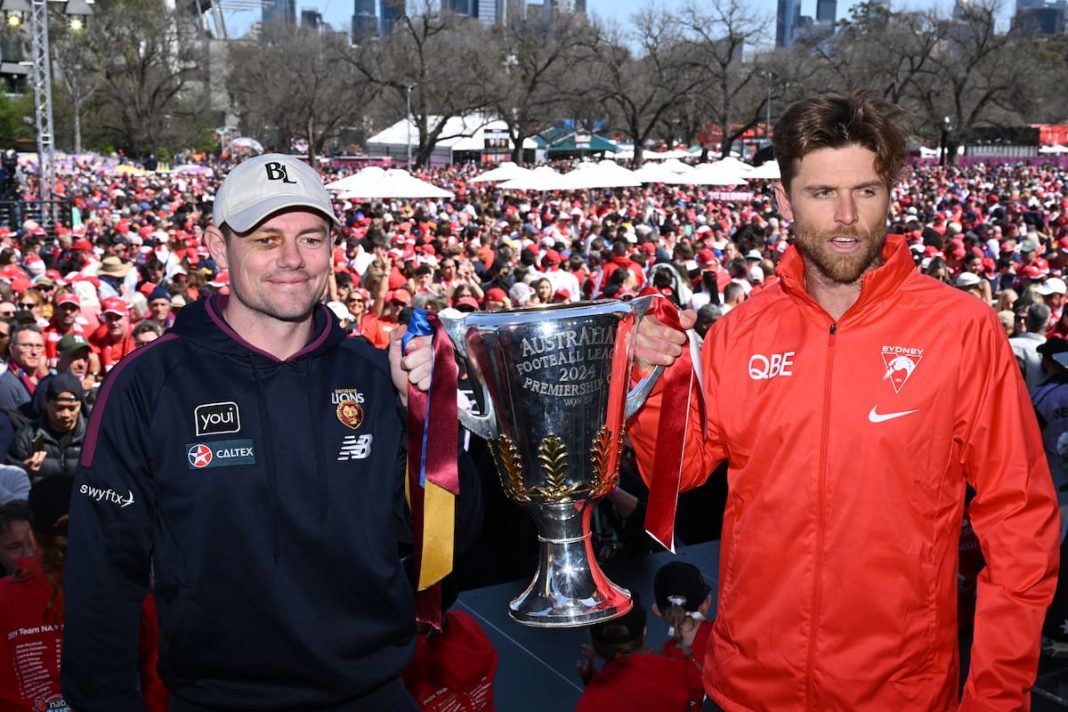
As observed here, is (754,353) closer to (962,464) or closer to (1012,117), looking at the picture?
(962,464)

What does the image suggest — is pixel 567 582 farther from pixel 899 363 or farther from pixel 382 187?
pixel 382 187

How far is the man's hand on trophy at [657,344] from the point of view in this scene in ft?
7.36

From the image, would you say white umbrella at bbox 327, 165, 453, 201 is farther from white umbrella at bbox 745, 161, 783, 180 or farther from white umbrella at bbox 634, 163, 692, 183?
Result: white umbrella at bbox 745, 161, 783, 180

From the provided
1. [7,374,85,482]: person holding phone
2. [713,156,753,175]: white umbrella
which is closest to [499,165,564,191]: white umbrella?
[713,156,753,175]: white umbrella

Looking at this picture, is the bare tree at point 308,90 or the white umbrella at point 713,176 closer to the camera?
the white umbrella at point 713,176

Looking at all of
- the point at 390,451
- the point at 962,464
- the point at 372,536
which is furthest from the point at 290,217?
the point at 962,464

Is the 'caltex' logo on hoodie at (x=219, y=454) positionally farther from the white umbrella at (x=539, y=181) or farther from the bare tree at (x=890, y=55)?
the bare tree at (x=890, y=55)

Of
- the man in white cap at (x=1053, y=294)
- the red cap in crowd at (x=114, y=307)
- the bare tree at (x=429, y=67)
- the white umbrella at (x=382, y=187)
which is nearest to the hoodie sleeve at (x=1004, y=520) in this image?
the red cap in crowd at (x=114, y=307)

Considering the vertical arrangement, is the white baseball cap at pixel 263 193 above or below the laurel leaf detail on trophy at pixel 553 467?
above

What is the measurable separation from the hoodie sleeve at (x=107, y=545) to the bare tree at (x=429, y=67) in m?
46.5

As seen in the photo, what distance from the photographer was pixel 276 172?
7.54ft

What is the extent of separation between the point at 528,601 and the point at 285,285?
831mm

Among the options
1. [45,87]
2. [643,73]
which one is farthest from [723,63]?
[45,87]

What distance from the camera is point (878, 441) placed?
7.11 ft
